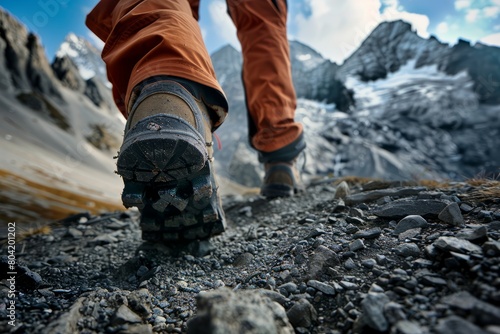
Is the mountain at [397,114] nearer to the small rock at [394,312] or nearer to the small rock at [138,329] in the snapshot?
the small rock at [394,312]

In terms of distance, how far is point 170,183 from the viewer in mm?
1020

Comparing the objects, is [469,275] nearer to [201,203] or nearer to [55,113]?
[201,203]

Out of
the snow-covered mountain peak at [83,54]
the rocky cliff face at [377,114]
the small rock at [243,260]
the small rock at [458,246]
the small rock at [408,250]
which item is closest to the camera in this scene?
the small rock at [458,246]

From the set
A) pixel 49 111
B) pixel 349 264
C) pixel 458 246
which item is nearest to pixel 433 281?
pixel 458 246

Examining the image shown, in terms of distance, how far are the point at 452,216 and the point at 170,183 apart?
98cm

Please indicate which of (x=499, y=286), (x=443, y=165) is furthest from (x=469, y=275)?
(x=443, y=165)

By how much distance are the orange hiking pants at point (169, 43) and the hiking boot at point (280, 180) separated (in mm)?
433

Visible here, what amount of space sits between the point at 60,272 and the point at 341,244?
112 centimetres

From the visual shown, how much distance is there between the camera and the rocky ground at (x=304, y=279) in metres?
0.53

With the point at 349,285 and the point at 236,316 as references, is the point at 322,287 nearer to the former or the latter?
the point at 349,285

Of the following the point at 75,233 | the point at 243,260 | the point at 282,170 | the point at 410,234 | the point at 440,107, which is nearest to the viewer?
the point at 410,234

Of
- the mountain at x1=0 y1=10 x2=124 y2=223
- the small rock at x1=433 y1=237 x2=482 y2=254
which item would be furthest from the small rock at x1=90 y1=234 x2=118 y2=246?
the mountain at x1=0 y1=10 x2=124 y2=223

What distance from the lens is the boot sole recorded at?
893mm

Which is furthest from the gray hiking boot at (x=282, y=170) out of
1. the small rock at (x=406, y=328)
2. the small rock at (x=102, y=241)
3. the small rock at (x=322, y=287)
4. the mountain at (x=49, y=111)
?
the mountain at (x=49, y=111)
